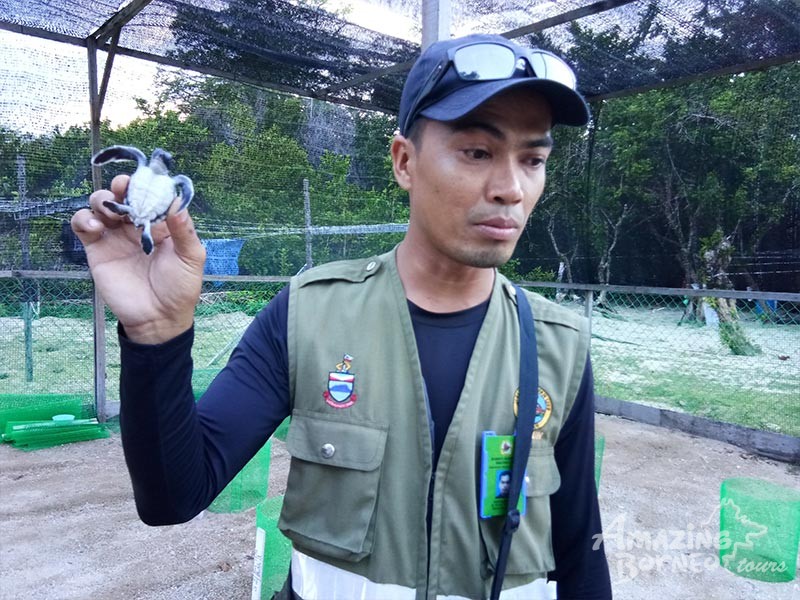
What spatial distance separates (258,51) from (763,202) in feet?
15.5

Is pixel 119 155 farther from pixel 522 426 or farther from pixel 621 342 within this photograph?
pixel 621 342

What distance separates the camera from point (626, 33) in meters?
4.89

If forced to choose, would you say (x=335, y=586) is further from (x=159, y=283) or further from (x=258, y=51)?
(x=258, y=51)

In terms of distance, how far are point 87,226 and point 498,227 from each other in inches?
29.3

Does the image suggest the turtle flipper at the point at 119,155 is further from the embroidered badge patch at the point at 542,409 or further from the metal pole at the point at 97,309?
the metal pole at the point at 97,309

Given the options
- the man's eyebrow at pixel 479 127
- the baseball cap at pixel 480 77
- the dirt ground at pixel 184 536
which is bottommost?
the dirt ground at pixel 184 536

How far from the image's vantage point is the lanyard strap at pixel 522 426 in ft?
3.82

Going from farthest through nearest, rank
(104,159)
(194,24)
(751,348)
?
(751,348), (194,24), (104,159)

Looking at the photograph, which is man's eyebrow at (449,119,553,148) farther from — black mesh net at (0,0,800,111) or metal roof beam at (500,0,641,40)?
metal roof beam at (500,0,641,40)

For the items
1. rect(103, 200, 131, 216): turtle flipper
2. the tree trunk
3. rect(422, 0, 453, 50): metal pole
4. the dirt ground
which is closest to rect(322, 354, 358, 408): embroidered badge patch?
rect(103, 200, 131, 216): turtle flipper

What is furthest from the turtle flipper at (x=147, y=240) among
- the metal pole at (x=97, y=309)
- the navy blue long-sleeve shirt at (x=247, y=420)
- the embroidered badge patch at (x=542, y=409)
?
the metal pole at (x=97, y=309)

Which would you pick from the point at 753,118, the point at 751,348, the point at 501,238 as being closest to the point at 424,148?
the point at 501,238

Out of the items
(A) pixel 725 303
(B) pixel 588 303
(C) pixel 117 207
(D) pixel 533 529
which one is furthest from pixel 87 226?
(A) pixel 725 303

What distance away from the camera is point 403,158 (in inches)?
52.9
